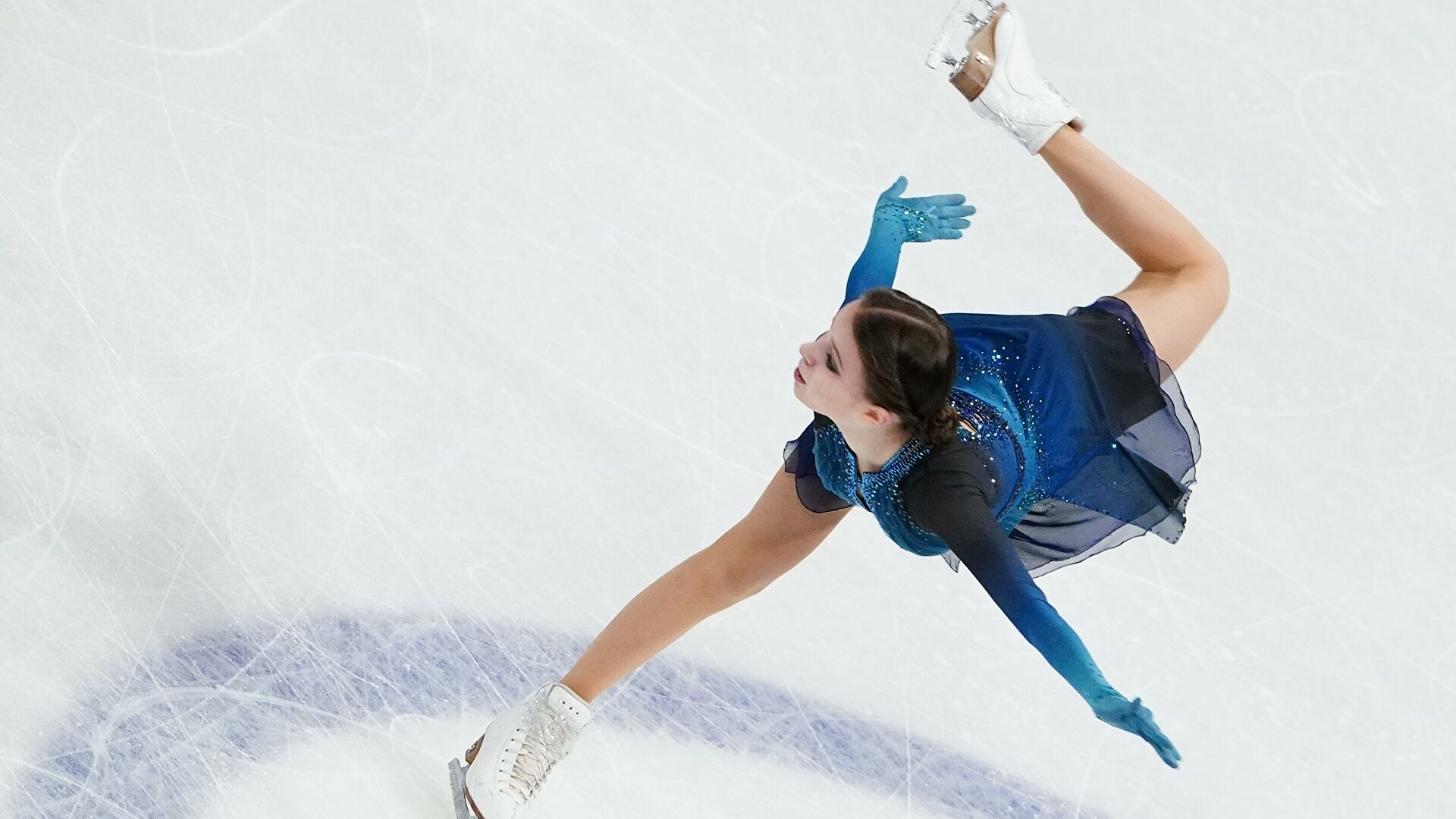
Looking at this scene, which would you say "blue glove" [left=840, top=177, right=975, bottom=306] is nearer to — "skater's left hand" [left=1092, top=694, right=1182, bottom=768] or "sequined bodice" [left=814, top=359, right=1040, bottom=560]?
"sequined bodice" [left=814, top=359, right=1040, bottom=560]

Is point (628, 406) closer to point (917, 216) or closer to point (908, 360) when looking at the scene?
point (917, 216)

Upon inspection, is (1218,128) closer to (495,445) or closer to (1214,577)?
(1214,577)

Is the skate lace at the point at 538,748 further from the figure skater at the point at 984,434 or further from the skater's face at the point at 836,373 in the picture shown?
the skater's face at the point at 836,373

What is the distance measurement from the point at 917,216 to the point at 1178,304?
0.47m

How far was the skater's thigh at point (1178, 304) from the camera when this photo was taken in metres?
2.29

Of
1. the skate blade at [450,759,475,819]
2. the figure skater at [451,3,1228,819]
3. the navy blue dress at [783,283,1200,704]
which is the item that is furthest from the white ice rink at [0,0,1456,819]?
the navy blue dress at [783,283,1200,704]

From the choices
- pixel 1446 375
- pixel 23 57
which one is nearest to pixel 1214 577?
pixel 1446 375

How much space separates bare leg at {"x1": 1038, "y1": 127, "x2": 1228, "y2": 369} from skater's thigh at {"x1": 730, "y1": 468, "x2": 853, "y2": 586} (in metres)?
0.62

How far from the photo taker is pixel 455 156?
3059 millimetres

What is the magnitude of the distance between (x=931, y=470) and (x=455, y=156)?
1.61 m

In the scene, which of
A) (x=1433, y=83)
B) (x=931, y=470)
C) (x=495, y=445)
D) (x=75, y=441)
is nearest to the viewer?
(x=931, y=470)

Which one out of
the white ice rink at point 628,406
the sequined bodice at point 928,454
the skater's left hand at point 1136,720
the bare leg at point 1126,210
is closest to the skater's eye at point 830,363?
the sequined bodice at point 928,454

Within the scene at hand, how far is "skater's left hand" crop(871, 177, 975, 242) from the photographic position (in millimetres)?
2230

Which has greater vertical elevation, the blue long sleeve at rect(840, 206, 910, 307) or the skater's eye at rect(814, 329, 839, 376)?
the blue long sleeve at rect(840, 206, 910, 307)
